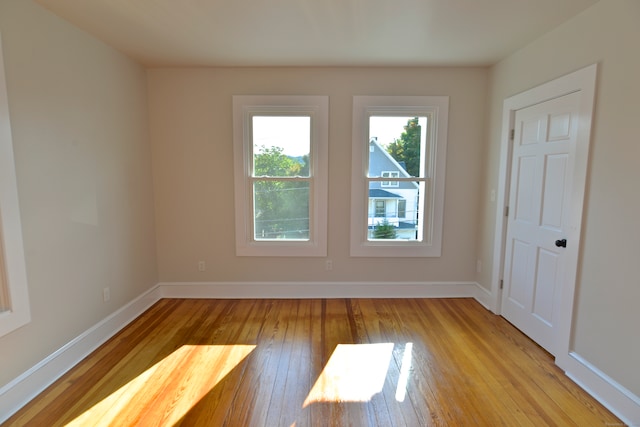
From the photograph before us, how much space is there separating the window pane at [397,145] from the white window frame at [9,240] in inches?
115

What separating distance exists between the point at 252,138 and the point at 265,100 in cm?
44

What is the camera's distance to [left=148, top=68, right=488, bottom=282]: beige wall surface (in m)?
3.20

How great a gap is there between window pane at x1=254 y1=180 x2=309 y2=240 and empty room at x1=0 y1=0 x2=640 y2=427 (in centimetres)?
3

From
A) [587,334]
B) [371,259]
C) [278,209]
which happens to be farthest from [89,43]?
[587,334]

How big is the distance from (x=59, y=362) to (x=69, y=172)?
1380mm

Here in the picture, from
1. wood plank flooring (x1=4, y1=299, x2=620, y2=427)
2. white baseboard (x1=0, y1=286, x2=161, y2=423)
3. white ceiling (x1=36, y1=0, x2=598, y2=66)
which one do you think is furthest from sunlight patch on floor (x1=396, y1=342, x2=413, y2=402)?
white ceiling (x1=36, y1=0, x2=598, y2=66)

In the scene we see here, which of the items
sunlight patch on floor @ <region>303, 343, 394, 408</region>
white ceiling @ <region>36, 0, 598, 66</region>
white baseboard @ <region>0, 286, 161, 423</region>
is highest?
white ceiling @ <region>36, 0, 598, 66</region>

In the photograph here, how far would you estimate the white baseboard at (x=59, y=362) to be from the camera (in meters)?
1.77

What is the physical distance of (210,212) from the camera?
338 centimetres

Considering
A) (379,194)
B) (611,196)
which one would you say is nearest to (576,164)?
(611,196)

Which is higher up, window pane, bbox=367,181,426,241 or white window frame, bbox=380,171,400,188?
white window frame, bbox=380,171,400,188

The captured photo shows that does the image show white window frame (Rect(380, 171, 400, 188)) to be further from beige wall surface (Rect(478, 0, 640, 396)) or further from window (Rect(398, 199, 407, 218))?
beige wall surface (Rect(478, 0, 640, 396))

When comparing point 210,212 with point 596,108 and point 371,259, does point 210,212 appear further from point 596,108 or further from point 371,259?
point 596,108

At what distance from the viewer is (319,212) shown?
3.37 m
